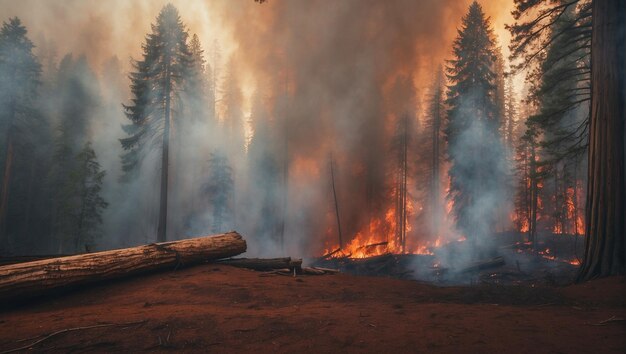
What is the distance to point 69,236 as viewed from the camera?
29938 millimetres

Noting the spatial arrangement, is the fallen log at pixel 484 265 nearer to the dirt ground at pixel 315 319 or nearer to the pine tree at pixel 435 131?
the dirt ground at pixel 315 319

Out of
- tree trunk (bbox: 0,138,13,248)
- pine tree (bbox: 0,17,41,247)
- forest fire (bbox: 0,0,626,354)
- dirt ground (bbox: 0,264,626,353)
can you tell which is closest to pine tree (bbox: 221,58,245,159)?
forest fire (bbox: 0,0,626,354)

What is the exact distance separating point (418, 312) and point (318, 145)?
37965mm

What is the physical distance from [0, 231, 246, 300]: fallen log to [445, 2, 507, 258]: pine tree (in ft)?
71.9

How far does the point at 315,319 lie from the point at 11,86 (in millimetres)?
38035

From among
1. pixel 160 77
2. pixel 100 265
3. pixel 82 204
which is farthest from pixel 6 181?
pixel 100 265

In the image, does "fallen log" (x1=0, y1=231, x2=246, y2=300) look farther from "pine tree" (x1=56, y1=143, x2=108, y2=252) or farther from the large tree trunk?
"pine tree" (x1=56, y1=143, x2=108, y2=252)

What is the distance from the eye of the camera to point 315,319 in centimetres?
478

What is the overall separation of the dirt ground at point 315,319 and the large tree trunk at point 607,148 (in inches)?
48.0

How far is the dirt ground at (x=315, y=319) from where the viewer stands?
375 cm

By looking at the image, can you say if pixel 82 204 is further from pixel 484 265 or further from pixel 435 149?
pixel 435 149

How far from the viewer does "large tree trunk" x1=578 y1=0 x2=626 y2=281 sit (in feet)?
26.9

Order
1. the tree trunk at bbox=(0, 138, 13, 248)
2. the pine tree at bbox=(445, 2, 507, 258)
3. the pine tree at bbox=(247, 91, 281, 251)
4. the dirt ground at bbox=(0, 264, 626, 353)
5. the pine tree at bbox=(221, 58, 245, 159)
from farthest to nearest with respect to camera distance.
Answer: the pine tree at bbox=(221, 58, 245, 159) → the pine tree at bbox=(247, 91, 281, 251) → the tree trunk at bbox=(0, 138, 13, 248) → the pine tree at bbox=(445, 2, 507, 258) → the dirt ground at bbox=(0, 264, 626, 353)

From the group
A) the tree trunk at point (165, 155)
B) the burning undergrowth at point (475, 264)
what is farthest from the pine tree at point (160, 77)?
the burning undergrowth at point (475, 264)
